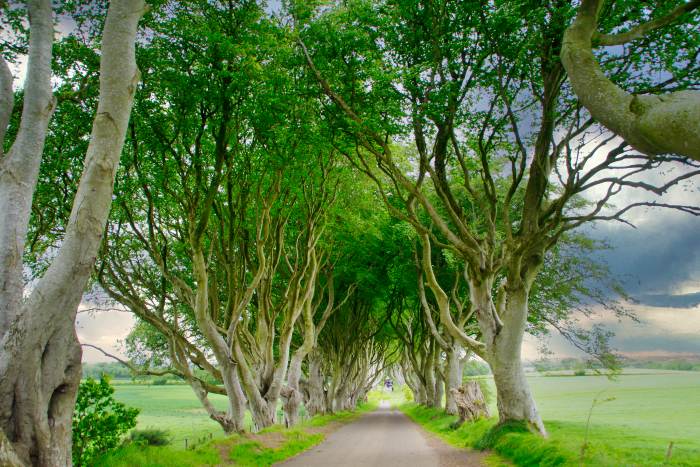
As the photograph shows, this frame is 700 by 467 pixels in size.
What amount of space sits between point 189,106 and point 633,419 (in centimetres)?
3075

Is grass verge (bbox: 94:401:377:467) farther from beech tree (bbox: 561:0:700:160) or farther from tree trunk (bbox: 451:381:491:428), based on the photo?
beech tree (bbox: 561:0:700:160)

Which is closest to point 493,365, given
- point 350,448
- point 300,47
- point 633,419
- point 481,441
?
point 481,441

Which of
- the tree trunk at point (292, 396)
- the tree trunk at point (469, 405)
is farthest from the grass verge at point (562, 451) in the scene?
the tree trunk at point (292, 396)

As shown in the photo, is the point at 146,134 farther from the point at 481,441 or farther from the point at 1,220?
the point at 481,441

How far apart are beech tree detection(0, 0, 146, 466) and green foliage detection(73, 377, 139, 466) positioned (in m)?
2.84

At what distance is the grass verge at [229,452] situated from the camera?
8.80 metres

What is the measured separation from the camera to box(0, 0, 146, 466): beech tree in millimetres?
5285

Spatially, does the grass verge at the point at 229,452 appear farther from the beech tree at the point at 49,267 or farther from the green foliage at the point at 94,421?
the beech tree at the point at 49,267

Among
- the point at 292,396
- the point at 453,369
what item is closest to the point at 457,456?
the point at 292,396

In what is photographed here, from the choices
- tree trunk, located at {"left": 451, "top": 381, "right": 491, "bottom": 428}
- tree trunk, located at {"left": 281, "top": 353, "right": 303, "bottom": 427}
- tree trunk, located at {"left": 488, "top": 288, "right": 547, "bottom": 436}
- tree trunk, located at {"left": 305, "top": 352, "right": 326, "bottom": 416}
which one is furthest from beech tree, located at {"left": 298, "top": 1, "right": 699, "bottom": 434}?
tree trunk, located at {"left": 305, "top": 352, "right": 326, "bottom": 416}

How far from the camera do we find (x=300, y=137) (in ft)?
46.7

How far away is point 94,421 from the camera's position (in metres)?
8.51

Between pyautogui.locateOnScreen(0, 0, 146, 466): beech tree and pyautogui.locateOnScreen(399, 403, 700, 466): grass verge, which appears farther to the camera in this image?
pyautogui.locateOnScreen(399, 403, 700, 466): grass verge

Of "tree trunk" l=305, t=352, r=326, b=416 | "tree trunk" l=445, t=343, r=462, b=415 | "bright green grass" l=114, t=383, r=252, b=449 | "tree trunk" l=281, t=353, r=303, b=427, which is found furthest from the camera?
"tree trunk" l=305, t=352, r=326, b=416
